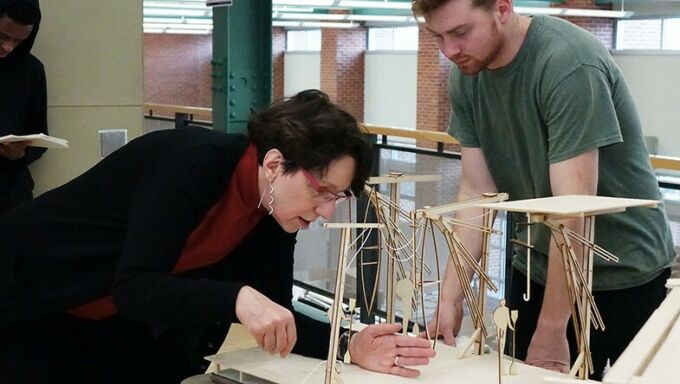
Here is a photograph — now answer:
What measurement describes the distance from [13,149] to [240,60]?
3.44 feet

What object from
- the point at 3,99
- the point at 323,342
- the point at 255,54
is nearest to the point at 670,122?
the point at 255,54

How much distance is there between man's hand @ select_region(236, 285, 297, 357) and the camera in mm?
1531

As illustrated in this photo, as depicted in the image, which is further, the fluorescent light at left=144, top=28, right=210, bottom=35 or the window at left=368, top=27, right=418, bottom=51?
the fluorescent light at left=144, top=28, right=210, bottom=35

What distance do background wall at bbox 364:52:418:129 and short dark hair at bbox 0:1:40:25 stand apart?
37.1 ft

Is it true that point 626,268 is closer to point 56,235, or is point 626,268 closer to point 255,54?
point 56,235

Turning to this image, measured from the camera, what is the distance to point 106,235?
5.86ft

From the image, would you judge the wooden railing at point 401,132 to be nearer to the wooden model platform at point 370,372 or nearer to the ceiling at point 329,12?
the wooden model platform at point 370,372

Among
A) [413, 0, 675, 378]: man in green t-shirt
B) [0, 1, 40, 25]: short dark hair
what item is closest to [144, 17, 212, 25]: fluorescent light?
[0, 1, 40, 25]: short dark hair

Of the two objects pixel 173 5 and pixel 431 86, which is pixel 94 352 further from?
pixel 431 86

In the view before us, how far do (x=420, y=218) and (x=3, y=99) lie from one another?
6.98 ft

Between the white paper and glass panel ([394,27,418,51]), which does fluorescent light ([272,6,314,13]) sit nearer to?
glass panel ([394,27,418,51])

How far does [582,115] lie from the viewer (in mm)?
1788

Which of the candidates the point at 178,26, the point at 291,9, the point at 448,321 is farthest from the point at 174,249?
the point at 178,26

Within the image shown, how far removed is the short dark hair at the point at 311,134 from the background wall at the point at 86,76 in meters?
2.12
